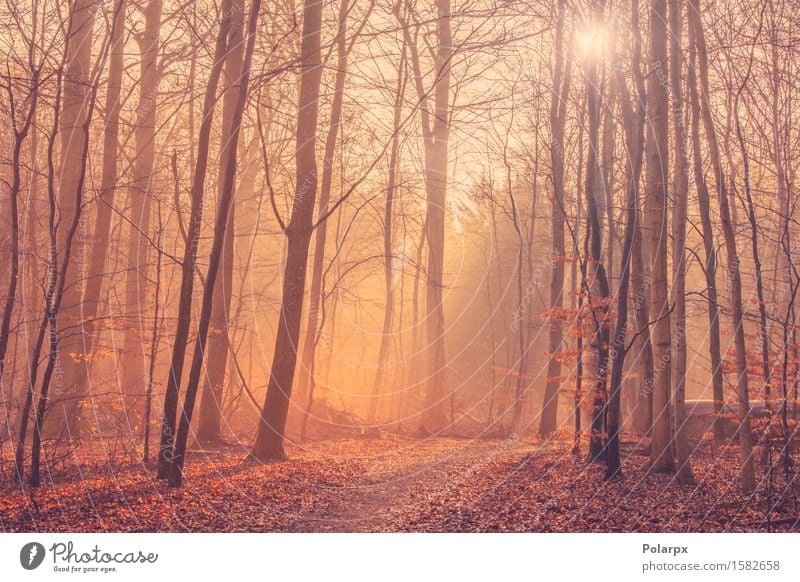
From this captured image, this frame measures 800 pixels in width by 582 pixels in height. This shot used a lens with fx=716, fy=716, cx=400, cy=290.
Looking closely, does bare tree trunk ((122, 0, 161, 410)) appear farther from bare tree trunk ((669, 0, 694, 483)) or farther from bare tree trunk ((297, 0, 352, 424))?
bare tree trunk ((669, 0, 694, 483))

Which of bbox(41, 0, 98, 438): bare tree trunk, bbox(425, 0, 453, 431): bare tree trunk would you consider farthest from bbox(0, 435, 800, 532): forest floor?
bbox(425, 0, 453, 431): bare tree trunk

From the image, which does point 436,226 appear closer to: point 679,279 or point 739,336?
point 679,279

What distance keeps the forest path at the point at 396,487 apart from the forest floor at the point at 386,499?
0.03 meters

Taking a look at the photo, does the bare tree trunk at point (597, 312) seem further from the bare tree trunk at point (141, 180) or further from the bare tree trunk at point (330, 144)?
the bare tree trunk at point (141, 180)

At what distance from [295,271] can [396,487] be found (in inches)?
190

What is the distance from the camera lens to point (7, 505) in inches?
334

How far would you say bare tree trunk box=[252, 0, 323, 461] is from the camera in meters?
14.4

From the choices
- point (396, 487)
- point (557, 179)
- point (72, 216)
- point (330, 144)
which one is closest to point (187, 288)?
point (396, 487)

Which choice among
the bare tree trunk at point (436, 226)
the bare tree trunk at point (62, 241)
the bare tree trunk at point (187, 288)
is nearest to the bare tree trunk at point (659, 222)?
the bare tree trunk at point (187, 288)

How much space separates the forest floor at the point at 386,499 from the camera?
855 cm

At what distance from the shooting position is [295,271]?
14.6m

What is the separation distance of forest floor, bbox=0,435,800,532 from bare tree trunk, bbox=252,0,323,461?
0.81 m

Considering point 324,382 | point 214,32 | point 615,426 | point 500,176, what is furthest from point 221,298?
point 324,382

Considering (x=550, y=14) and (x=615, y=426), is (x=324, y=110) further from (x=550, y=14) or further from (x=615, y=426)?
(x=615, y=426)
